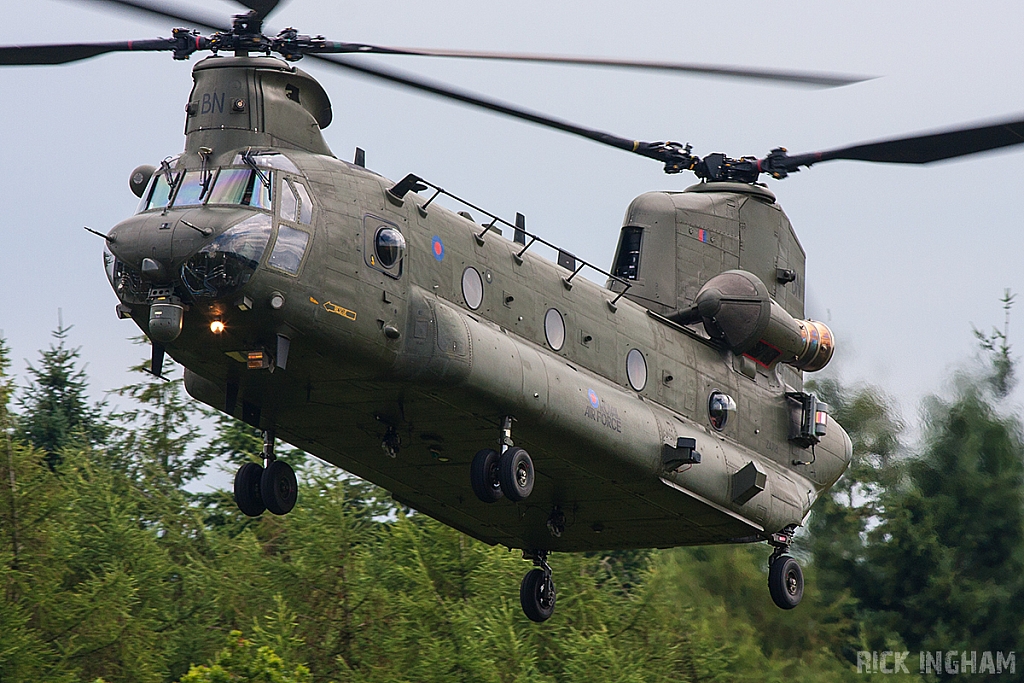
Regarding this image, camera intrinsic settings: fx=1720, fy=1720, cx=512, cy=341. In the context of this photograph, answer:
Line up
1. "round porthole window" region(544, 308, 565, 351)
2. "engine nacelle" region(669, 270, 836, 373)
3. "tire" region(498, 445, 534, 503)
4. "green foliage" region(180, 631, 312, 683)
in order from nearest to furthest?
"tire" region(498, 445, 534, 503) → "round porthole window" region(544, 308, 565, 351) → "engine nacelle" region(669, 270, 836, 373) → "green foliage" region(180, 631, 312, 683)

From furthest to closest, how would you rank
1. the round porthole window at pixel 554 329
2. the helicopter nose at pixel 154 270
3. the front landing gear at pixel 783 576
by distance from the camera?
the front landing gear at pixel 783 576
the round porthole window at pixel 554 329
the helicopter nose at pixel 154 270

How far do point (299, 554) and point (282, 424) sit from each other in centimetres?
2015

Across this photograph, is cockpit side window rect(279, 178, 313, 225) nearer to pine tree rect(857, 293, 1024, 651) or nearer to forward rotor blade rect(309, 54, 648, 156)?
forward rotor blade rect(309, 54, 648, 156)

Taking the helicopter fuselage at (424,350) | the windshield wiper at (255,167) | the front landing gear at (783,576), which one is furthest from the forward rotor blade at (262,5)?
the front landing gear at (783,576)

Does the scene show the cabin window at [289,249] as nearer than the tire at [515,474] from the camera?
Yes

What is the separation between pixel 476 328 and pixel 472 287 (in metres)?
0.63

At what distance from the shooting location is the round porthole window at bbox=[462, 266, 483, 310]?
19.4 meters

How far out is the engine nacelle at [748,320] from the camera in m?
23.6

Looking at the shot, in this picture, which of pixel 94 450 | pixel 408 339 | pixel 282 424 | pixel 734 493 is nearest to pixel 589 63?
pixel 408 339

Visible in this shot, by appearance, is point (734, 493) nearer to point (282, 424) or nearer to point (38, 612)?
point (282, 424)

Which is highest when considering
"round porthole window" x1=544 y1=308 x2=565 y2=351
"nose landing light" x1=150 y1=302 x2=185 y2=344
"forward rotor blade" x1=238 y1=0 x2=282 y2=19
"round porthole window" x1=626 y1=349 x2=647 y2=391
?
"forward rotor blade" x1=238 y1=0 x2=282 y2=19

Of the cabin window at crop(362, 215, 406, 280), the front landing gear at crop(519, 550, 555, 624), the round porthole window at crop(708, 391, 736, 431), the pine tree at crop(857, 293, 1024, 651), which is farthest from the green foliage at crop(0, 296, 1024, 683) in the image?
the cabin window at crop(362, 215, 406, 280)

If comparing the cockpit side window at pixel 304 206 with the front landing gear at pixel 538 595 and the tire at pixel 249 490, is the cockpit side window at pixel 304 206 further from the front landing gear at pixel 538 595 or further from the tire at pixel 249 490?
the front landing gear at pixel 538 595

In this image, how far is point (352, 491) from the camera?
1788 inches
